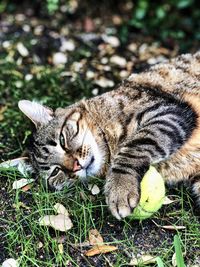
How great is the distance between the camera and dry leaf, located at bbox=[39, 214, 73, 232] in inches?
137

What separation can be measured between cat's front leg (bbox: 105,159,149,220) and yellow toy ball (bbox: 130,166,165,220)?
0.05 meters

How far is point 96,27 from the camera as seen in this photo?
20.5 ft

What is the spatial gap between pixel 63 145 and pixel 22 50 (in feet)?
6.79

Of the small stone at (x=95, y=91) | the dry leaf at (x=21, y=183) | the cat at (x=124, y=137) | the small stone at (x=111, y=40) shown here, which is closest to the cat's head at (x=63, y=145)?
the cat at (x=124, y=137)

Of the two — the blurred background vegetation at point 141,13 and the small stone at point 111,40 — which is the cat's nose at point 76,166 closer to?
the small stone at point 111,40

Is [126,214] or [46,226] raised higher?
[126,214]

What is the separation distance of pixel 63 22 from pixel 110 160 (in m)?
2.80

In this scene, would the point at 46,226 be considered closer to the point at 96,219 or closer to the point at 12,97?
the point at 96,219

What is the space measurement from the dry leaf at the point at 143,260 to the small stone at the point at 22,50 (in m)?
2.88

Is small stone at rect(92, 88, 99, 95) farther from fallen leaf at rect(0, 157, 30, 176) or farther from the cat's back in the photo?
fallen leaf at rect(0, 157, 30, 176)

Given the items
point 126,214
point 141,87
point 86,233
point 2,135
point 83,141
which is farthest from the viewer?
point 2,135

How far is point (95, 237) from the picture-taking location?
11.4ft

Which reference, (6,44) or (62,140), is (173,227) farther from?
(6,44)

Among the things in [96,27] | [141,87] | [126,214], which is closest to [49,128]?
Result: [141,87]
